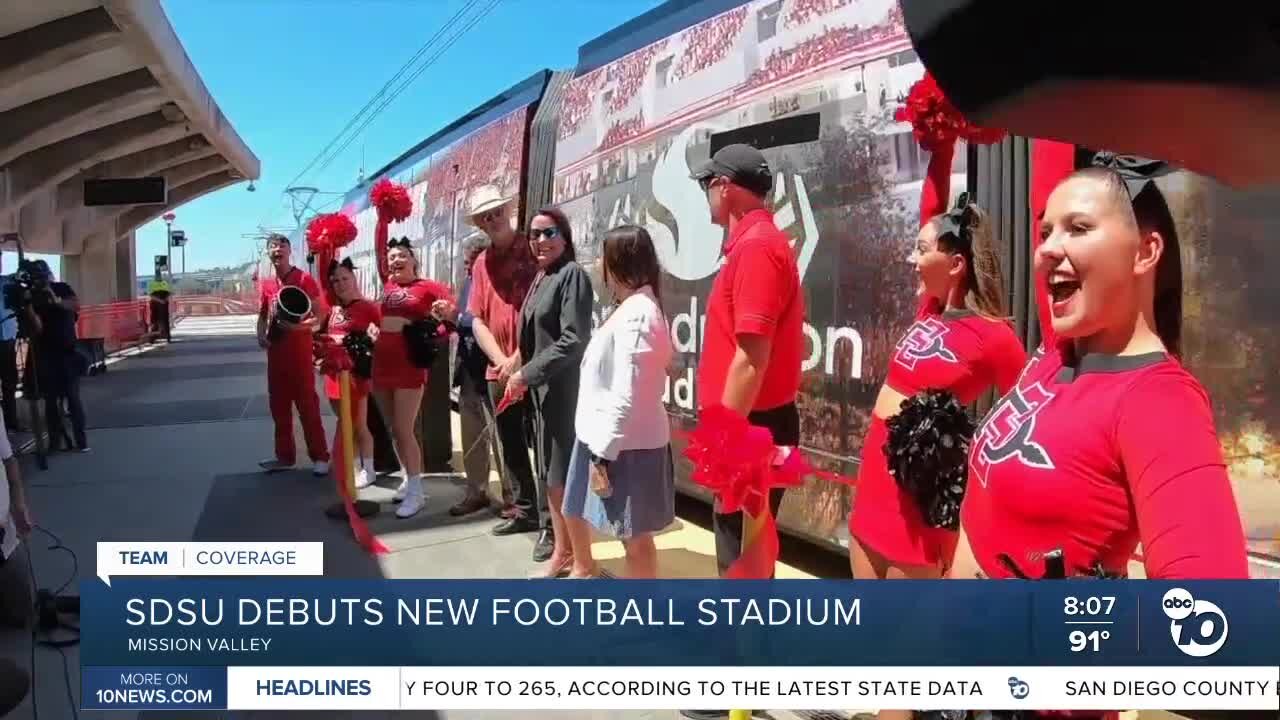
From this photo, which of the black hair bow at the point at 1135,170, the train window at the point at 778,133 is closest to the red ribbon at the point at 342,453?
the train window at the point at 778,133

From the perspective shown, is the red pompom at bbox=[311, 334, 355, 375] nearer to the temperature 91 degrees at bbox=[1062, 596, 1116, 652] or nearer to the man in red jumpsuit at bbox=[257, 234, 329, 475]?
the man in red jumpsuit at bbox=[257, 234, 329, 475]

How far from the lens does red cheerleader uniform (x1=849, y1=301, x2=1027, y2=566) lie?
6.75 feet

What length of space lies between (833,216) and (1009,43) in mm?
2603

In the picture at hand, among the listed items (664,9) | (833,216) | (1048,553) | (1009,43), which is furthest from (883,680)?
(664,9)

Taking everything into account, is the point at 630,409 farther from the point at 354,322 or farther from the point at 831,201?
the point at 354,322

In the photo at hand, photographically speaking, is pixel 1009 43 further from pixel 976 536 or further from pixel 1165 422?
pixel 976 536

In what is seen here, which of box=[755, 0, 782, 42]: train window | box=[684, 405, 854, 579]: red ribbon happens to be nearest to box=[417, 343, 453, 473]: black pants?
box=[755, 0, 782, 42]: train window

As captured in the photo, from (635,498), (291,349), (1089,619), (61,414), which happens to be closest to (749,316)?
(635,498)

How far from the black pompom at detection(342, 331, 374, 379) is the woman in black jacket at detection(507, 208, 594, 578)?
73.8 inches

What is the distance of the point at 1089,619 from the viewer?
1.43 meters

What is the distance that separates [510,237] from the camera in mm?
4645

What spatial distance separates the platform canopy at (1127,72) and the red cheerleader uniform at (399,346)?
4.46 metres

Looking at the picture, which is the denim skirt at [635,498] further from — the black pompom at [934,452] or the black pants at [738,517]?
the black pompom at [934,452]

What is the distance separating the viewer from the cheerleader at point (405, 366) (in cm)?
526
